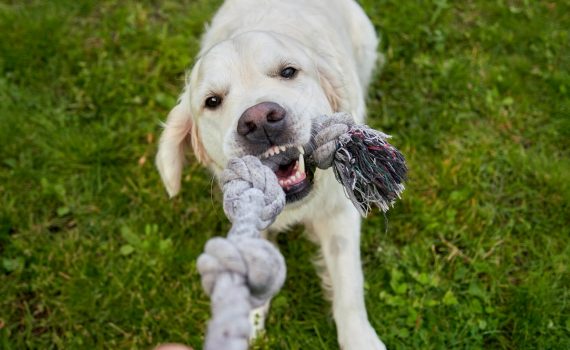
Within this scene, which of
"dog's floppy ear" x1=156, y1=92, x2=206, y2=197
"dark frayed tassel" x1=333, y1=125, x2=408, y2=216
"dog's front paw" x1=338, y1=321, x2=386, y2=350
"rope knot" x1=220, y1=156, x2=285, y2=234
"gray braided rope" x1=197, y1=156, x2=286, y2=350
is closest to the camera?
"gray braided rope" x1=197, y1=156, x2=286, y2=350

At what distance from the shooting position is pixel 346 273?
286 centimetres

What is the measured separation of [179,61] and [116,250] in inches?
60.5

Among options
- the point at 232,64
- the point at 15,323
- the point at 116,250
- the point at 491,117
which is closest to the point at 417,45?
the point at 491,117

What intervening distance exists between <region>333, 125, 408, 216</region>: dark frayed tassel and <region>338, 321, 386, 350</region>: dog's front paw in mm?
893

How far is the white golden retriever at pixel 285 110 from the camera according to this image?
2160 mm

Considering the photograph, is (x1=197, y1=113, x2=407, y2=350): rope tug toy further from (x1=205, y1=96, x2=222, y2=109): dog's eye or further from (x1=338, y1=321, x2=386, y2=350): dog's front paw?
(x1=338, y1=321, x2=386, y2=350): dog's front paw

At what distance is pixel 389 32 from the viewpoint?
420cm

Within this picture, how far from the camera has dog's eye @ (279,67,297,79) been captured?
2.49m

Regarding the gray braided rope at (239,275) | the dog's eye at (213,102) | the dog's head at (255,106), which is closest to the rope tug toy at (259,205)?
the gray braided rope at (239,275)

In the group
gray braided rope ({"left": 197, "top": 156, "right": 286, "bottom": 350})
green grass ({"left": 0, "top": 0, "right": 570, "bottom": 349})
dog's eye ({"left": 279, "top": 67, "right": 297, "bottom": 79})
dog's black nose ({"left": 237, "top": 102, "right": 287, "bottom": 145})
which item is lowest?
green grass ({"left": 0, "top": 0, "right": 570, "bottom": 349})

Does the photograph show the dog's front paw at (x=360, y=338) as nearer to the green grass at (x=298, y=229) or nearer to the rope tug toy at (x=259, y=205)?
the green grass at (x=298, y=229)

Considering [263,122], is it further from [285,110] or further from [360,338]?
[360,338]

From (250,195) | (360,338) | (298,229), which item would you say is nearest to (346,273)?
(360,338)

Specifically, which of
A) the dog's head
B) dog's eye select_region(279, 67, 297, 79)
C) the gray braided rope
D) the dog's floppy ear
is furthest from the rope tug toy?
the dog's floppy ear
